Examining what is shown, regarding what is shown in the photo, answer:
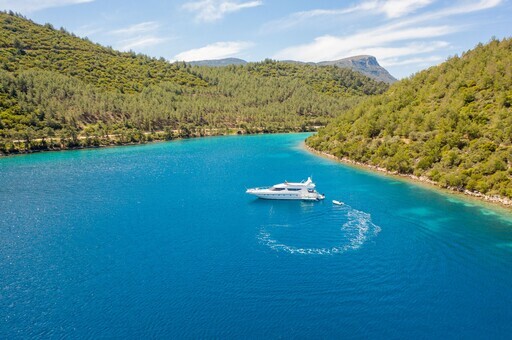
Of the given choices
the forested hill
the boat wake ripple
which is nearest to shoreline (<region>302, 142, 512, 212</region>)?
the forested hill

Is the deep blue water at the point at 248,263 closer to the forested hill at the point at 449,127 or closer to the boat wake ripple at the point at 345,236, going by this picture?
the boat wake ripple at the point at 345,236

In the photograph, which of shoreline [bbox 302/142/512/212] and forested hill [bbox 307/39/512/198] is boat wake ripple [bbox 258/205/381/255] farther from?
forested hill [bbox 307/39/512/198]

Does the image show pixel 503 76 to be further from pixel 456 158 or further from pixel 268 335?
pixel 268 335

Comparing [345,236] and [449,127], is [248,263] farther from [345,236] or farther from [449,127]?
[449,127]

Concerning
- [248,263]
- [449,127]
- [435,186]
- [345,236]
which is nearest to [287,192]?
[345,236]

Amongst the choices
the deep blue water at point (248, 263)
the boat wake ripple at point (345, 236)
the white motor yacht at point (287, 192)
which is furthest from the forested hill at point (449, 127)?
the white motor yacht at point (287, 192)
